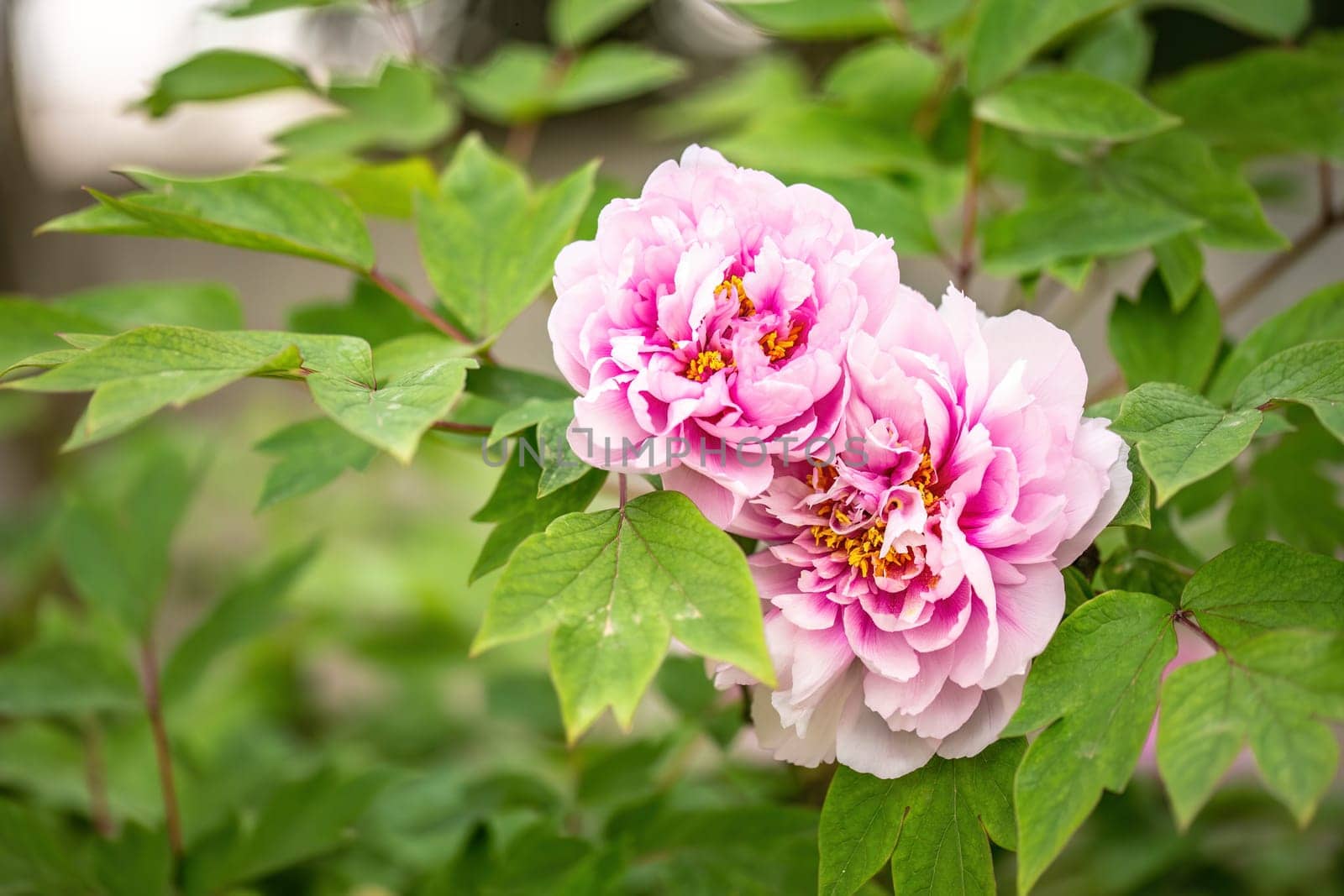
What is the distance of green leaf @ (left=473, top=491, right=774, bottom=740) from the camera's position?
0.30 meters

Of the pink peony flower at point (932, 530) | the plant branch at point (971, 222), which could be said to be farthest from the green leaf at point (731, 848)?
the plant branch at point (971, 222)

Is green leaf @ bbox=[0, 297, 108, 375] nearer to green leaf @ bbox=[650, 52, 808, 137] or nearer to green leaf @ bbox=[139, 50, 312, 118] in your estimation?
green leaf @ bbox=[139, 50, 312, 118]

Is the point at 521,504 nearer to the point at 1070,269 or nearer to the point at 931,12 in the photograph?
the point at 1070,269

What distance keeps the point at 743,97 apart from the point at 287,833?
652 millimetres

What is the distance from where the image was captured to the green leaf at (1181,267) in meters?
0.48

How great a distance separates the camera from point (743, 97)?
0.87 meters

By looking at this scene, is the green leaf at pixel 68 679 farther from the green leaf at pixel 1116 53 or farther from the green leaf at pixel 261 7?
the green leaf at pixel 1116 53

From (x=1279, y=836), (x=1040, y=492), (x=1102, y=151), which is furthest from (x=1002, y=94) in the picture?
(x=1279, y=836)

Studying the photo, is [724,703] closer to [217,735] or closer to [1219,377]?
[1219,377]

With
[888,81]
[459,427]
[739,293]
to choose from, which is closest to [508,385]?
[459,427]

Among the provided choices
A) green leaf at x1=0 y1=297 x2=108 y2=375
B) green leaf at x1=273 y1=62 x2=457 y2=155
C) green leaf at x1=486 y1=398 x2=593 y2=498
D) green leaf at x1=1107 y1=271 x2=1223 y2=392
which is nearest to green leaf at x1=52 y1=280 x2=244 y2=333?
green leaf at x1=0 y1=297 x2=108 y2=375

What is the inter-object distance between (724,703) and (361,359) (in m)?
0.40

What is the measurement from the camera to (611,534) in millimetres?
338

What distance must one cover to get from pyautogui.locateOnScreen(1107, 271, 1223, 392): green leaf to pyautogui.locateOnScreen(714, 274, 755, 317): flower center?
0.70 ft
